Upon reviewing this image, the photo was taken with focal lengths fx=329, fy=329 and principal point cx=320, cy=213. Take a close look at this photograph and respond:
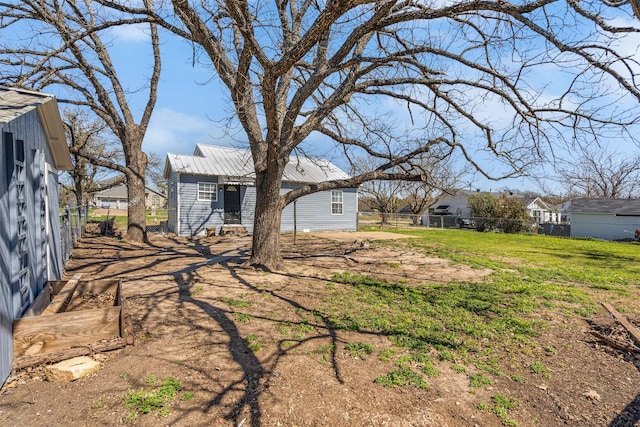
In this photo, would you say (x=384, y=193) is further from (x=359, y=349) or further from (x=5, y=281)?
(x=5, y=281)

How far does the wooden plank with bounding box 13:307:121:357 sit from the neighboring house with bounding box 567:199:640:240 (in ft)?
94.3

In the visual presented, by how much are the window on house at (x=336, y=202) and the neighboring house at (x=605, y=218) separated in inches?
709

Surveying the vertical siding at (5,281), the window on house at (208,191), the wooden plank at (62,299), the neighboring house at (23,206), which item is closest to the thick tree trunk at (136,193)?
the window on house at (208,191)

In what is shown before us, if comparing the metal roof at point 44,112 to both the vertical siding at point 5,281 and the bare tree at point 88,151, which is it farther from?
the bare tree at point 88,151

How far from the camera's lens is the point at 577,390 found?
2.96 m

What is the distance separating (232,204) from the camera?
1688 cm

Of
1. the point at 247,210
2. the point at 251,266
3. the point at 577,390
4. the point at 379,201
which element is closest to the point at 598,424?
the point at 577,390

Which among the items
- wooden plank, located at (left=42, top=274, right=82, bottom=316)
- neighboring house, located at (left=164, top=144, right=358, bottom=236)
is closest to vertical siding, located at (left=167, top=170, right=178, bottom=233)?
neighboring house, located at (left=164, top=144, right=358, bottom=236)

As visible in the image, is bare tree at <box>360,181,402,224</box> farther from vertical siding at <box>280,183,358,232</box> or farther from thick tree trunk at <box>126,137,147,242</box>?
thick tree trunk at <box>126,137,147,242</box>

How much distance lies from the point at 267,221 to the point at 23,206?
421cm

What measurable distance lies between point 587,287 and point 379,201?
28197 mm

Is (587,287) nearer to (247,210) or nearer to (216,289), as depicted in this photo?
(216,289)

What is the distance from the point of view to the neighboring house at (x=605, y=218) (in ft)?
71.4

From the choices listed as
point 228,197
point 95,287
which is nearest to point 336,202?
point 228,197
